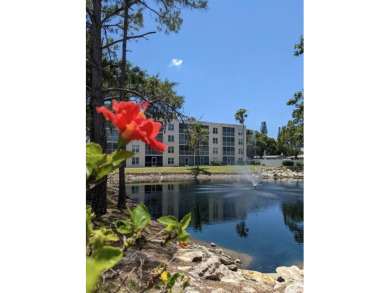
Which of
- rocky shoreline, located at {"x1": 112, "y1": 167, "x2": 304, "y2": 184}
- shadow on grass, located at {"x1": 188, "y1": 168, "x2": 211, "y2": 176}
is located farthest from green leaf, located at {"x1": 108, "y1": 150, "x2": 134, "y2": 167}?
shadow on grass, located at {"x1": 188, "y1": 168, "x2": 211, "y2": 176}

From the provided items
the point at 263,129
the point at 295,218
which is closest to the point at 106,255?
the point at 295,218

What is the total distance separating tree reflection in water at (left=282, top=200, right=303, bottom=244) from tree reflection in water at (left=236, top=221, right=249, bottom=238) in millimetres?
690

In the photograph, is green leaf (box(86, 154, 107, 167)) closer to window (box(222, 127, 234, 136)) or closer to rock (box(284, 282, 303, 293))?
rock (box(284, 282, 303, 293))

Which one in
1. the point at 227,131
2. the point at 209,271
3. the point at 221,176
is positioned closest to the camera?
the point at 209,271

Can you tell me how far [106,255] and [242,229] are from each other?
3.92 metres

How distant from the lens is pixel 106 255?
236 millimetres

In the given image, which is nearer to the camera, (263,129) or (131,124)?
(131,124)

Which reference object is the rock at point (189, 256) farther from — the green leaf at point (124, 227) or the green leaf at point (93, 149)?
the green leaf at point (93, 149)

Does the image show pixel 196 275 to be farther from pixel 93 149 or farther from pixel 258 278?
pixel 93 149

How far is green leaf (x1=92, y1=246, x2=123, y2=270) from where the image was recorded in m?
0.23
